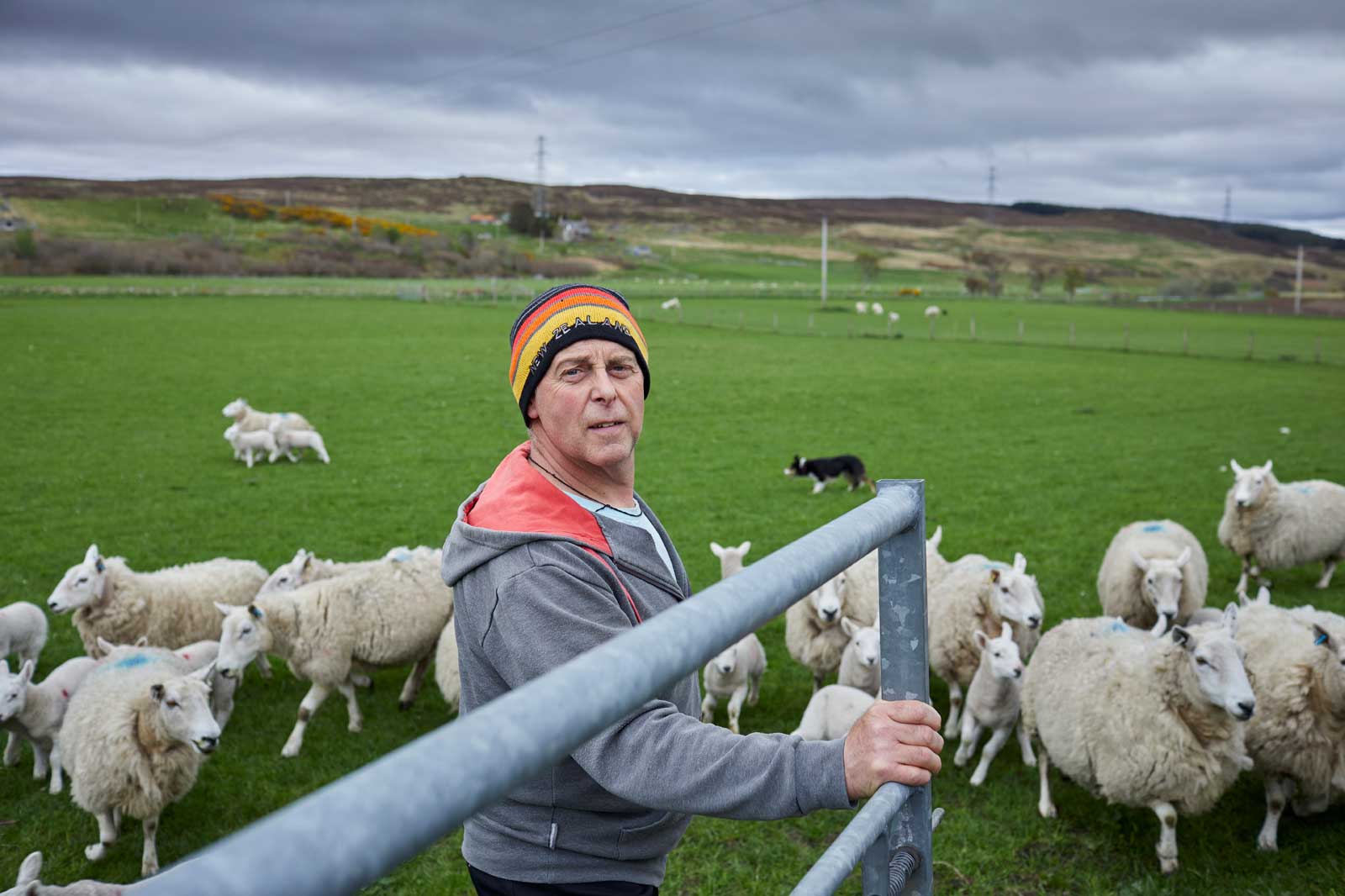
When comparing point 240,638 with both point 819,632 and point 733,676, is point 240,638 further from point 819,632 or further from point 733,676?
point 819,632

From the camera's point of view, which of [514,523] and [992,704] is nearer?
[514,523]

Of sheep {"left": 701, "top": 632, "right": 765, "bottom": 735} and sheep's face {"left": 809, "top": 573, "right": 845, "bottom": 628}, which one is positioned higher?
sheep's face {"left": 809, "top": 573, "right": 845, "bottom": 628}

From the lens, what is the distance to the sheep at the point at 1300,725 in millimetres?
5242

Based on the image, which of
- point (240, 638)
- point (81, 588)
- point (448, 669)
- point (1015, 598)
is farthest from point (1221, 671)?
point (81, 588)

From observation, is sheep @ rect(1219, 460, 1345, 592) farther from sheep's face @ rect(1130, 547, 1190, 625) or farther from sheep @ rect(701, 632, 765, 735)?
sheep @ rect(701, 632, 765, 735)

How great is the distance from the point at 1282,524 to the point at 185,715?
9.57 meters

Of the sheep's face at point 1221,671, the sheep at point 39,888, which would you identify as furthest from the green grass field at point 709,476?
the sheep at point 39,888

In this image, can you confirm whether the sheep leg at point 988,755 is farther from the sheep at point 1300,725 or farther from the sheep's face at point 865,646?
the sheep at point 1300,725

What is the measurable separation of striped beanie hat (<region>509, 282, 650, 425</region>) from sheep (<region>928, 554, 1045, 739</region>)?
499 centimetres

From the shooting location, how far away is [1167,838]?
499 centimetres

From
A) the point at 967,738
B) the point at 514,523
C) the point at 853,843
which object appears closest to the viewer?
the point at 853,843

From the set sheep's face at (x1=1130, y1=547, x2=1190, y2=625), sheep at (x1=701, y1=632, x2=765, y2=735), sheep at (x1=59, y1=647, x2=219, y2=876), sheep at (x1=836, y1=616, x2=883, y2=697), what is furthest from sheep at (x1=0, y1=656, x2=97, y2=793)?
sheep's face at (x1=1130, y1=547, x2=1190, y2=625)

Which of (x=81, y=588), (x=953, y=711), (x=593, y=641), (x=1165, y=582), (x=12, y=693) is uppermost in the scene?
(x=593, y=641)

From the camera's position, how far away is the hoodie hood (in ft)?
6.29
